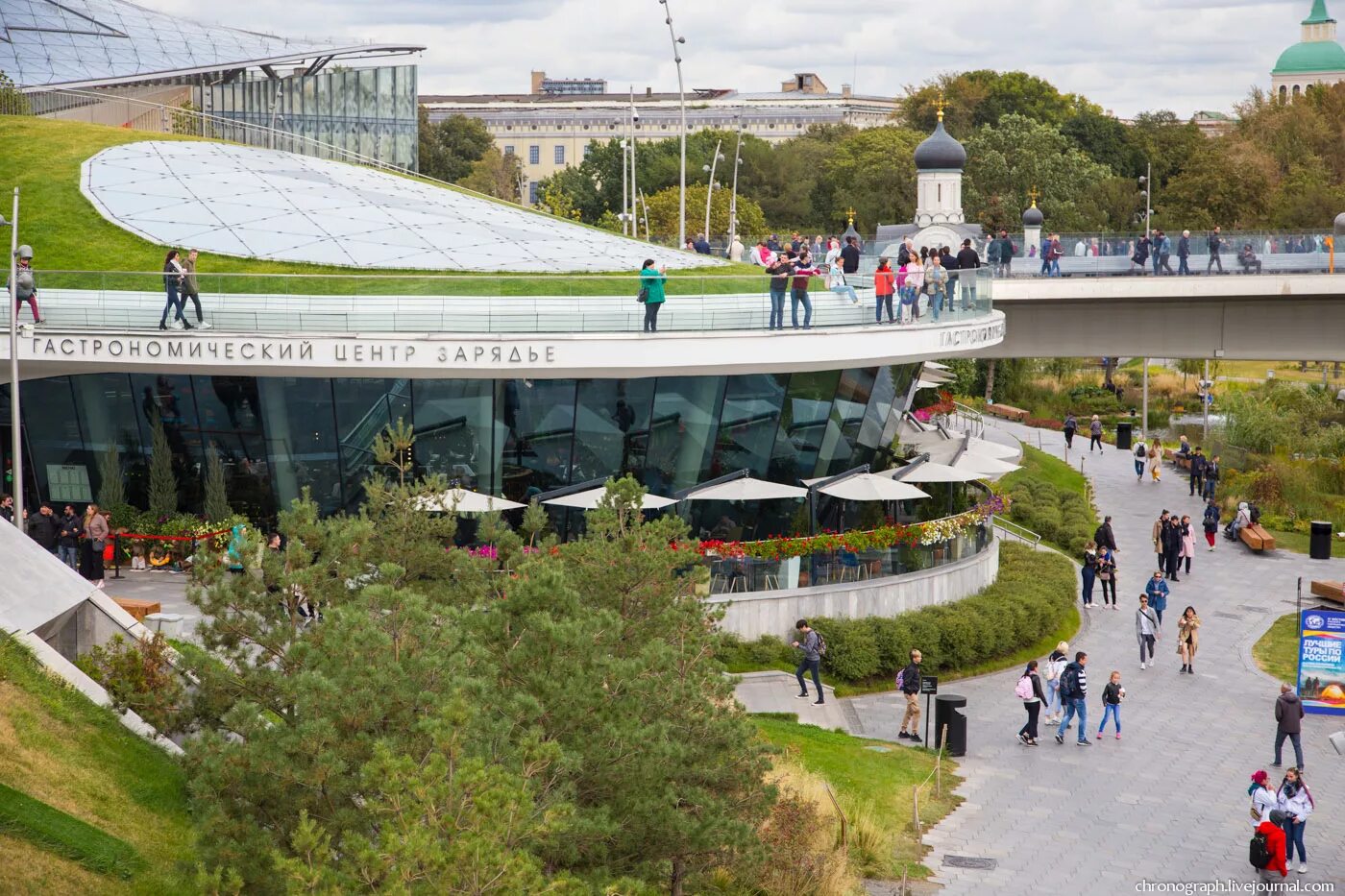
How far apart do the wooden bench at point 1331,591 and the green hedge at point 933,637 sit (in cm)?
641

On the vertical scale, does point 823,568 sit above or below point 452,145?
below

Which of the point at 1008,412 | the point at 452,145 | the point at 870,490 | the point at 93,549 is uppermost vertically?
the point at 452,145

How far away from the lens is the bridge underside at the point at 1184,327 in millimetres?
48812

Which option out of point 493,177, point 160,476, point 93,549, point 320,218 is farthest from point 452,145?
point 93,549

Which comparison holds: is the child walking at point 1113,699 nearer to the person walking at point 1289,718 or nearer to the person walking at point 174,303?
the person walking at point 1289,718

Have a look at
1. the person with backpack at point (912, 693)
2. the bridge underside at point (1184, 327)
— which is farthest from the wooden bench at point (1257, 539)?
the person with backpack at point (912, 693)

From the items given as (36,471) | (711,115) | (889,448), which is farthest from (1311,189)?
(711,115)

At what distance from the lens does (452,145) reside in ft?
427

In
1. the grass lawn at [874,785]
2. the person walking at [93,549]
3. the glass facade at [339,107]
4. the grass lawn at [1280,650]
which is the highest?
the glass facade at [339,107]

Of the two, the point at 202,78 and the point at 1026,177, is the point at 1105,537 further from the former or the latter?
the point at 1026,177

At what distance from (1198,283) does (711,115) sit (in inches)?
5526

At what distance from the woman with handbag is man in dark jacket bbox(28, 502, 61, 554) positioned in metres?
10.7

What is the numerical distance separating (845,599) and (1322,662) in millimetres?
8660

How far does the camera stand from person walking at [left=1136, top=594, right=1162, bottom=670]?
31.0m
